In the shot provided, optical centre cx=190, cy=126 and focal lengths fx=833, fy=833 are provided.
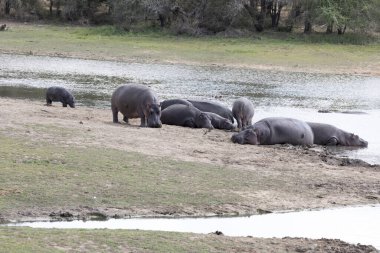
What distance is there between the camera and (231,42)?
1677 inches

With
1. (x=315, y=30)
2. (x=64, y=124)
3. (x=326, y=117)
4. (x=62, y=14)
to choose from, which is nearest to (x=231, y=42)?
(x=315, y=30)

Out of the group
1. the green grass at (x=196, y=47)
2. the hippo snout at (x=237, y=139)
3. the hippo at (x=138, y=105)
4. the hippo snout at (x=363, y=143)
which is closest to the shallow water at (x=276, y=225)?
the hippo snout at (x=237, y=139)

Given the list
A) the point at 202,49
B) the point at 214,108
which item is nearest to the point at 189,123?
the point at 214,108

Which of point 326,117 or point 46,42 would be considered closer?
point 326,117

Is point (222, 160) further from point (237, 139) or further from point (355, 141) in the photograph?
point (355, 141)

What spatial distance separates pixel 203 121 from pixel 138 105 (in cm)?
153

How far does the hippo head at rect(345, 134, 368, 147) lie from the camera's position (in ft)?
56.8

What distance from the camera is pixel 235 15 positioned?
47531 mm

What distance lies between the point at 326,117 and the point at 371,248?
1306 centimetres

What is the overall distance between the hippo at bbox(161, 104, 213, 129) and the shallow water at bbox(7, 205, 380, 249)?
7.66m

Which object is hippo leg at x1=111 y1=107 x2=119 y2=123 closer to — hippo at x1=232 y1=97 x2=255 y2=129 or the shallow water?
hippo at x1=232 y1=97 x2=255 y2=129

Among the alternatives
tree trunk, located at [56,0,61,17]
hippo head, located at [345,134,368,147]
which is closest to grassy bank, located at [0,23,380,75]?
tree trunk, located at [56,0,61,17]

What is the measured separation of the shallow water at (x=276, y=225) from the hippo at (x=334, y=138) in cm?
681

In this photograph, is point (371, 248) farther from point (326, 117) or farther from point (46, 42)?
point (46, 42)
